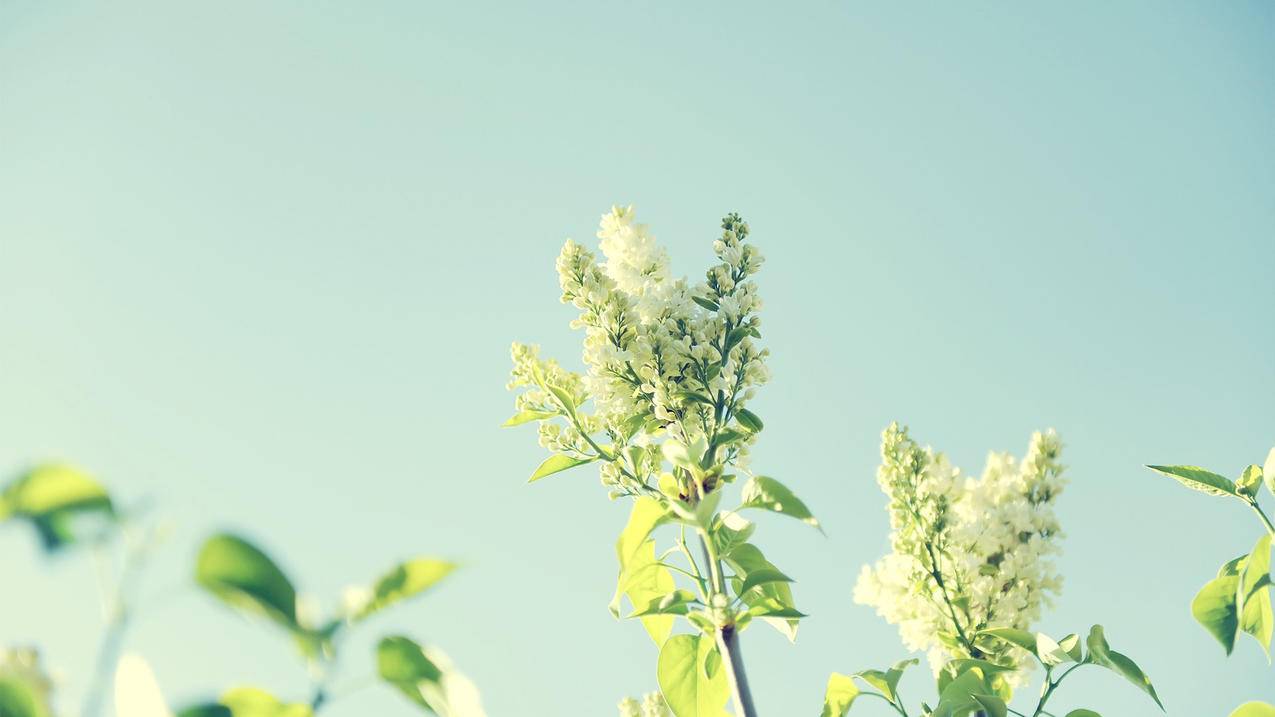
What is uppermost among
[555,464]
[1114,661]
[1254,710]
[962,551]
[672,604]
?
[555,464]

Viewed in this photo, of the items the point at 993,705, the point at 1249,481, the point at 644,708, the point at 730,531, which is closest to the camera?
the point at 1249,481

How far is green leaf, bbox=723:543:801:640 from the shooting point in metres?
1.47

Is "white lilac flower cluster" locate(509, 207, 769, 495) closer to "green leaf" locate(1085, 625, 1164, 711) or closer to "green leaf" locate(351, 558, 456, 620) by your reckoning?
"green leaf" locate(1085, 625, 1164, 711)

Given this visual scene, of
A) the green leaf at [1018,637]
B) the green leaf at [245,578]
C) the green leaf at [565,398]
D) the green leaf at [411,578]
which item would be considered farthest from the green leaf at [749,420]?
the green leaf at [245,578]

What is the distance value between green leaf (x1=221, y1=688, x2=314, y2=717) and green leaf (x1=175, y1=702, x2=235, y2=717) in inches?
1.5

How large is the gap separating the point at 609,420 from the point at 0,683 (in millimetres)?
1327

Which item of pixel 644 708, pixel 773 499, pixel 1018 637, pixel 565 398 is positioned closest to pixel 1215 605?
pixel 1018 637

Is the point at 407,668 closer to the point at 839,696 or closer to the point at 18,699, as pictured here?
the point at 18,699

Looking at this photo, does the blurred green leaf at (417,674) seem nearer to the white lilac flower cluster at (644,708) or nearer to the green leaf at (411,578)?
the green leaf at (411,578)

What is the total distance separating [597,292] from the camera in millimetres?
1704

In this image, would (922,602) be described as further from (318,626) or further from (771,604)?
(318,626)

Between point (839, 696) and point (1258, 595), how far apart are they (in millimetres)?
765

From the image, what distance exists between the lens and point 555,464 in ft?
5.50

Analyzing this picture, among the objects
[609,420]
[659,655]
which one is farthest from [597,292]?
[659,655]
